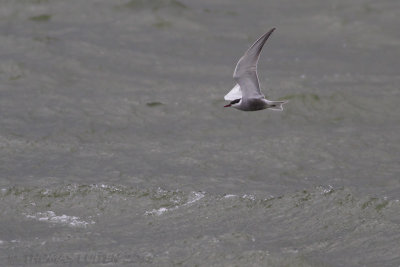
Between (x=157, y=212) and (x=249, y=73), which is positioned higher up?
(x=249, y=73)

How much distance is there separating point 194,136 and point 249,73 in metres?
3.50

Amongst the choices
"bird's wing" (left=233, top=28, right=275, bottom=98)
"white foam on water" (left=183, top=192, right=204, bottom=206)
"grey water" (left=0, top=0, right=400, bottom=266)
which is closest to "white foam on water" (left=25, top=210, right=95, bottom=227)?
"grey water" (left=0, top=0, right=400, bottom=266)

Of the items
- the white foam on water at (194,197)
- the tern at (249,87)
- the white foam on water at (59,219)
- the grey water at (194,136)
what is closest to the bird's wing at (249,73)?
the tern at (249,87)

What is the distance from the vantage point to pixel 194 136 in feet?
36.1

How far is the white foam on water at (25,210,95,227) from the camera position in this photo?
8.53 m

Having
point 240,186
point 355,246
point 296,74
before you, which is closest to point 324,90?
point 296,74

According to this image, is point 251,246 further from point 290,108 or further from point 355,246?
point 290,108

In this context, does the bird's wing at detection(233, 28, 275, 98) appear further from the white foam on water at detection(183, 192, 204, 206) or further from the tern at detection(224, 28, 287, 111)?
the white foam on water at detection(183, 192, 204, 206)

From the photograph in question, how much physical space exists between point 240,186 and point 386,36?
5.74m

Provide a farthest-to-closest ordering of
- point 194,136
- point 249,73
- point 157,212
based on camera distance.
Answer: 1. point 194,136
2. point 157,212
3. point 249,73

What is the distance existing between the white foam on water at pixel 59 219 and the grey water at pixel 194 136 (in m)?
0.03

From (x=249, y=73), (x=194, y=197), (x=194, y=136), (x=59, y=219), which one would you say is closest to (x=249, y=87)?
(x=249, y=73)

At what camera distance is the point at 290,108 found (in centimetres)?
1184

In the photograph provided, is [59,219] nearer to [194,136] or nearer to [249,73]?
[249,73]
